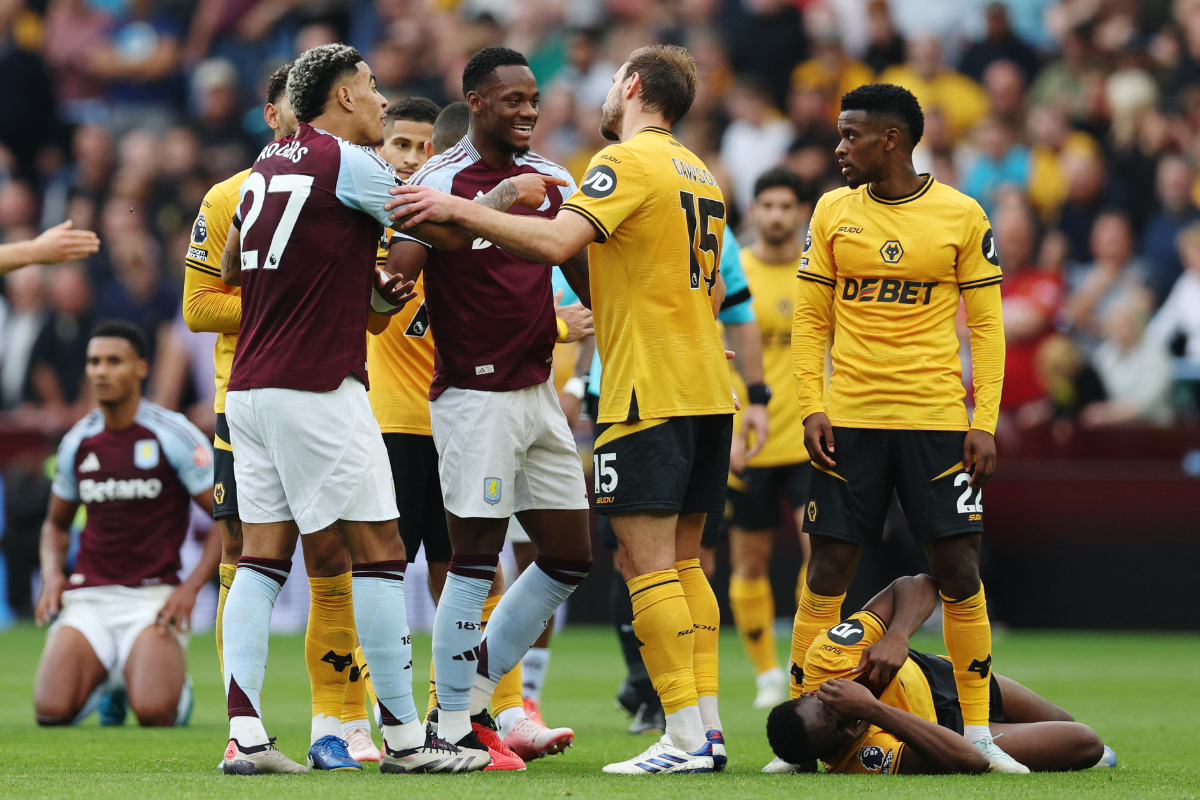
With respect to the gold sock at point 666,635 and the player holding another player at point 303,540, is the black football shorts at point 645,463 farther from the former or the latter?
the player holding another player at point 303,540

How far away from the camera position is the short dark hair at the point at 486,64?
5805 millimetres

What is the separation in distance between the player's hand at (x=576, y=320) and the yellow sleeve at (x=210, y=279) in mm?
1342

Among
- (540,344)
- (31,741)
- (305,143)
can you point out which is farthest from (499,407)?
(31,741)

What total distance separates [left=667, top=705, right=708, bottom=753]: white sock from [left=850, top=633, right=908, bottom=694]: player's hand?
60 centimetres

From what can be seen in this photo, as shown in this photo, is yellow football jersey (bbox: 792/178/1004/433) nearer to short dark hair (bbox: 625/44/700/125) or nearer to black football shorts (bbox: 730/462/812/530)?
short dark hair (bbox: 625/44/700/125)

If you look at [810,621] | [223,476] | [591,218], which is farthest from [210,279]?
[810,621]

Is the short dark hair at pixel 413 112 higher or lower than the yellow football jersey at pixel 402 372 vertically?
higher

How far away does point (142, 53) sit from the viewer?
60.0 feet

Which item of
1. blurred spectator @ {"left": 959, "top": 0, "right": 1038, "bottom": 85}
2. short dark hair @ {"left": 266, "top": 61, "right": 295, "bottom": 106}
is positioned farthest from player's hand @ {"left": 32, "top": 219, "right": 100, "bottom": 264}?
blurred spectator @ {"left": 959, "top": 0, "right": 1038, "bottom": 85}

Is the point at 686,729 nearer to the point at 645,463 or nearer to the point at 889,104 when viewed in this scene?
the point at 645,463

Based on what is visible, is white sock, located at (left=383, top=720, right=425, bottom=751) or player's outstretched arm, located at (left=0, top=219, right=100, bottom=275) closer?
white sock, located at (left=383, top=720, right=425, bottom=751)

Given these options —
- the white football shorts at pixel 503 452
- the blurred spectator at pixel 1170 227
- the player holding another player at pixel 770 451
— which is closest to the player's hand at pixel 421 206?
the white football shorts at pixel 503 452

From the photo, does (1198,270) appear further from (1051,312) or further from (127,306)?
(127,306)

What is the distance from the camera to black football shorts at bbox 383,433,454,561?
670cm
